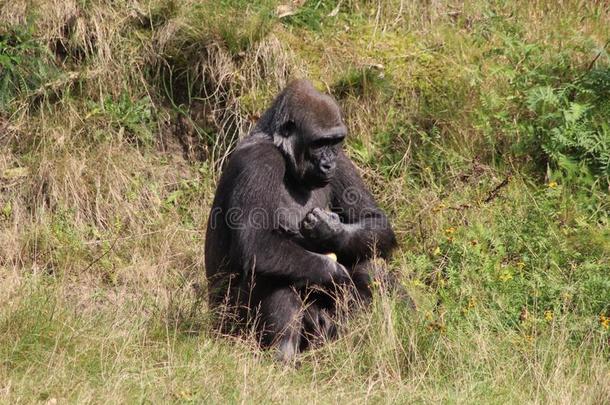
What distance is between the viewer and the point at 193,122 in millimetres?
8195

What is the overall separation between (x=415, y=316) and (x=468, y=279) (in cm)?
75

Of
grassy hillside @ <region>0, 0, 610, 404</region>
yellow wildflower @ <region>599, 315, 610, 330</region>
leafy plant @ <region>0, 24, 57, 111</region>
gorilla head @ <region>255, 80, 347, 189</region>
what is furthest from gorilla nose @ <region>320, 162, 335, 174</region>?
leafy plant @ <region>0, 24, 57, 111</region>

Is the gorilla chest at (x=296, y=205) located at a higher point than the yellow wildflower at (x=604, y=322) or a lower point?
higher

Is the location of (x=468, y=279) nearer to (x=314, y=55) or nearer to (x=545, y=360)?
(x=545, y=360)

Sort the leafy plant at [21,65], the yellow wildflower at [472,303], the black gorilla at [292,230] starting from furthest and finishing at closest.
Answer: the leafy plant at [21,65] → the black gorilla at [292,230] → the yellow wildflower at [472,303]

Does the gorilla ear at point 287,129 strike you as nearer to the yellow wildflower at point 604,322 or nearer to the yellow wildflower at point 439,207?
the yellow wildflower at point 439,207

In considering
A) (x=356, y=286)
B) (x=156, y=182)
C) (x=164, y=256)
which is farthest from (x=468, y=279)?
(x=156, y=182)

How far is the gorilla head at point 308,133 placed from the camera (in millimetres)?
6012

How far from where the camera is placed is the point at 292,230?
6074 millimetres

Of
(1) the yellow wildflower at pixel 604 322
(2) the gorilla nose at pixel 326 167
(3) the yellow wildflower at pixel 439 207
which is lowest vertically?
(3) the yellow wildflower at pixel 439 207

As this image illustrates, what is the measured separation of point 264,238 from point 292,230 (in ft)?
0.89

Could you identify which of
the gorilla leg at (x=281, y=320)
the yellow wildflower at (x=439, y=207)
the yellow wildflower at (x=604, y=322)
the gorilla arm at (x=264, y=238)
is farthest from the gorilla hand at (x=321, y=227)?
the yellow wildflower at (x=604, y=322)

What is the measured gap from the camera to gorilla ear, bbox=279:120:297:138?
6.09 m

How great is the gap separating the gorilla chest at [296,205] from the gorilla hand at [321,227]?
0.30 feet
